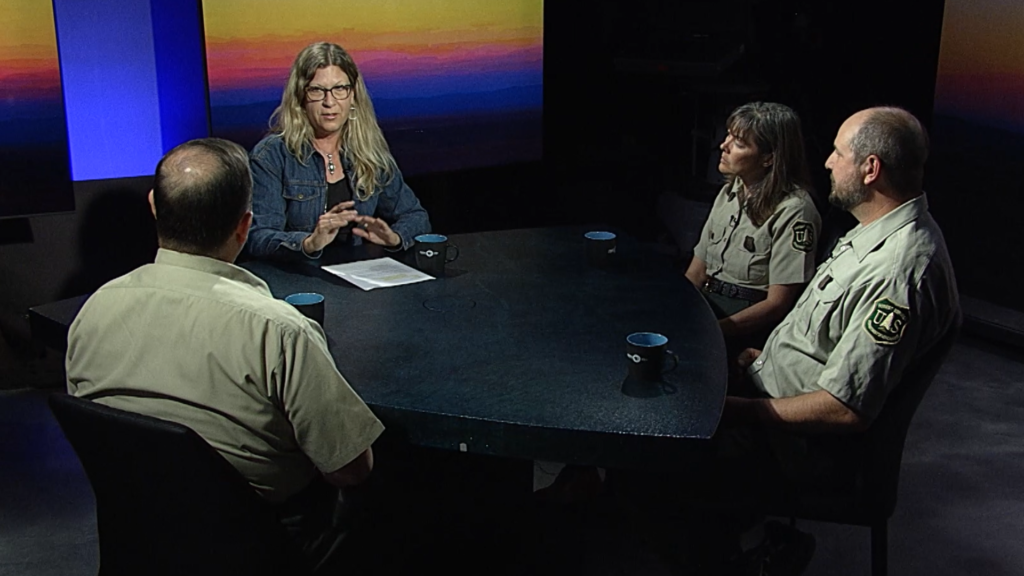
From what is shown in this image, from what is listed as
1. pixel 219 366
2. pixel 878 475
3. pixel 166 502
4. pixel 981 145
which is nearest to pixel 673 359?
pixel 878 475

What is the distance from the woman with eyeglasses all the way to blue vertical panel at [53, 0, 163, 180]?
0.88 metres

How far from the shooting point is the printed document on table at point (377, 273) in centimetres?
292

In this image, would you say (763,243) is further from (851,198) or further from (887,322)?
(887,322)

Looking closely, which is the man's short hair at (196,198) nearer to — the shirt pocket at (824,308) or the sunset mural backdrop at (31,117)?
the shirt pocket at (824,308)

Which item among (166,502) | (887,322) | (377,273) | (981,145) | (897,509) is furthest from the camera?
(981,145)

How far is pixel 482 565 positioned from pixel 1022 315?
10.5ft

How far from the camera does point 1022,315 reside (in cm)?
489

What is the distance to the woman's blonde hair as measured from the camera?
3.43m

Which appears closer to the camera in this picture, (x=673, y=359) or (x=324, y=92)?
(x=673, y=359)

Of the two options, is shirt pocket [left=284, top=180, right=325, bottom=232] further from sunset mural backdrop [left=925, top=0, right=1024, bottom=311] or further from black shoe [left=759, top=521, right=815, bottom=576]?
sunset mural backdrop [left=925, top=0, right=1024, bottom=311]

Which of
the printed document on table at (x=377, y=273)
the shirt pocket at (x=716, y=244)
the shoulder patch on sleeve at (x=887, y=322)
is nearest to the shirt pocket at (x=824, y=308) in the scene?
the shoulder patch on sleeve at (x=887, y=322)

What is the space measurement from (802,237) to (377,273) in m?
1.24

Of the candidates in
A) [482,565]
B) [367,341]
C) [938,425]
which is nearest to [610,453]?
[367,341]

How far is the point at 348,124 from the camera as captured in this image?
355cm
